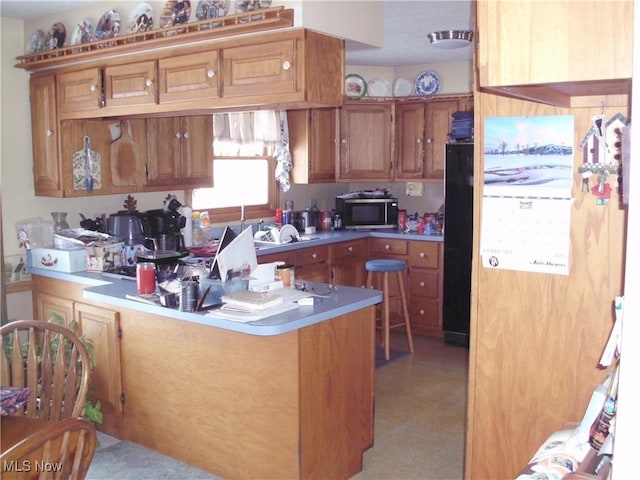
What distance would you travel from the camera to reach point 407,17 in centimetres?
397

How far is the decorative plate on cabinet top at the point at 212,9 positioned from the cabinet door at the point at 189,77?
0.59ft

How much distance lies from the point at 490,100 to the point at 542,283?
618 millimetres

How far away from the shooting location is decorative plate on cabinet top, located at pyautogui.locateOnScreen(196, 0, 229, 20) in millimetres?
3107

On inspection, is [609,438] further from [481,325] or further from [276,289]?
[276,289]

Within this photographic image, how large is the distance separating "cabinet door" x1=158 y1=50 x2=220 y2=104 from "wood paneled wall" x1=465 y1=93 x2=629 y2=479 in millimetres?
1536

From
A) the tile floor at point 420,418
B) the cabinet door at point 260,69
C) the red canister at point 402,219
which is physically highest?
the cabinet door at point 260,69

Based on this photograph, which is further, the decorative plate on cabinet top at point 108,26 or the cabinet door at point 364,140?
the cabinet door at point 364,140

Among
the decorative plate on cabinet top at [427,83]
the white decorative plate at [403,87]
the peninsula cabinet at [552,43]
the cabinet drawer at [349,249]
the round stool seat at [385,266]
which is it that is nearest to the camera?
the peninsula cabinet at [552,43]

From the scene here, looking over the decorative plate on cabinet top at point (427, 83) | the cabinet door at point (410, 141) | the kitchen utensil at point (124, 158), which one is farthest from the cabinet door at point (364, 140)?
the kitchen utensil at point (124, 158)

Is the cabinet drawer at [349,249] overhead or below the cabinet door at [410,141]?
below

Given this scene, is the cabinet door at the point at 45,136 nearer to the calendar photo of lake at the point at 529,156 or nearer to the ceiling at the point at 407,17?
the ceiling at the point at 407,17

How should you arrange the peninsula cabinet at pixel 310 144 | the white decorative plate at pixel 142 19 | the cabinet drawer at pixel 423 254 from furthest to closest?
the peninsula cabinet at pixel 310 144 → the cabinet drawer at pixel 423 254 → the white decorative plate at pixel 142 19

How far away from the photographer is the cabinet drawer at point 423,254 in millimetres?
5438

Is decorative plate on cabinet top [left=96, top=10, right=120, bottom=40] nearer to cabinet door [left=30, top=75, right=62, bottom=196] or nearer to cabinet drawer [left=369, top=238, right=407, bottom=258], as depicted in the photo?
cabinet door [left=30, top=75, right=62, bottom=196]
